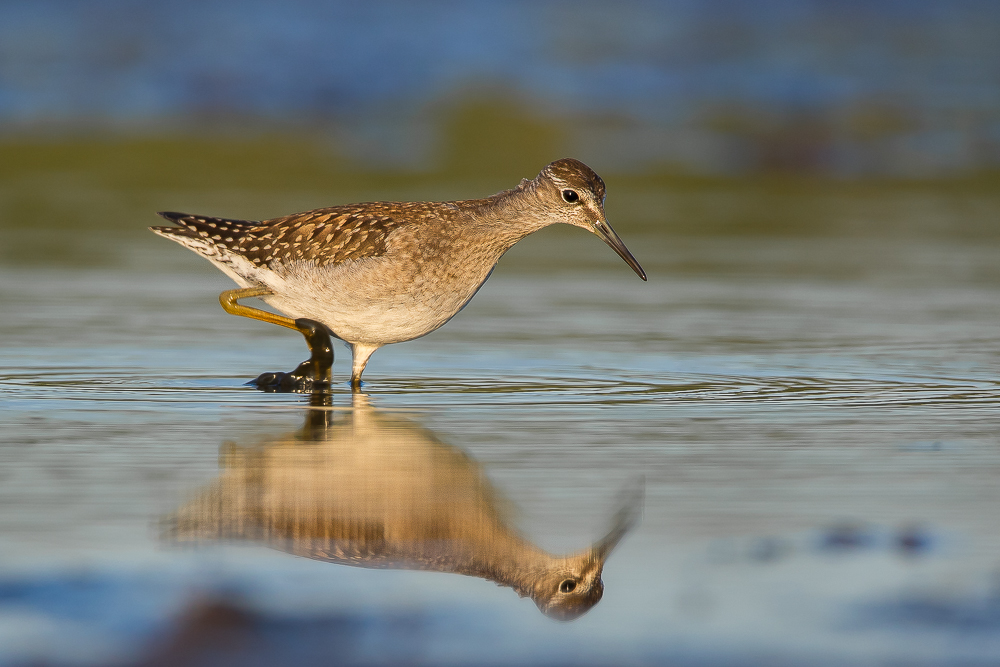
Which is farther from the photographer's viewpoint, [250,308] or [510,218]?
[250,308]

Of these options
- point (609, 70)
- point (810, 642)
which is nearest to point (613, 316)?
point (810, 642)

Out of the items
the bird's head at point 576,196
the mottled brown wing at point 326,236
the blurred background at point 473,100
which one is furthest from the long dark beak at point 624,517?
the blurred background at point 473,100

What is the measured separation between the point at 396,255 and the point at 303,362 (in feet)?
3.08

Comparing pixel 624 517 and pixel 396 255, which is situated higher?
pixel 396 255

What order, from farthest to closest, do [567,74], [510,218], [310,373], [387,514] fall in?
[567,74] → [510,218] → [310,373] → [387,514]

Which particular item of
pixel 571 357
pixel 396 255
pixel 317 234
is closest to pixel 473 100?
pixel 571 357

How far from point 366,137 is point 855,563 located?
67.3ft

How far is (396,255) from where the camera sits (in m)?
9.09

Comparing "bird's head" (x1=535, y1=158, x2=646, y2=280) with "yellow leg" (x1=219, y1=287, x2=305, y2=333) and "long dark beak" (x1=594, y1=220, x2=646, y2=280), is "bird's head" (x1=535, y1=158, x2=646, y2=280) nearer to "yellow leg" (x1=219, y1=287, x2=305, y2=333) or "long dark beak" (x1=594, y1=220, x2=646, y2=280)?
"long dark beak" (x1=594, y1=220, x2=646, y2=280)

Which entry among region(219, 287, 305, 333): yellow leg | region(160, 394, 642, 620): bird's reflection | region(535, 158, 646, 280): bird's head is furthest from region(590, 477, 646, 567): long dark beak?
region(219, 287, 305, 333): yellow leg

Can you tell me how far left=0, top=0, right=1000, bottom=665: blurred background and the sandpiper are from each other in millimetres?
494

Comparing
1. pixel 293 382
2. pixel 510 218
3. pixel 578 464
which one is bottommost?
pixel 578 464

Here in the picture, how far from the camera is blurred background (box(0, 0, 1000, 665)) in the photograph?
480 centimetres

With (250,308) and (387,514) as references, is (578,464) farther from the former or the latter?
(250,308)
